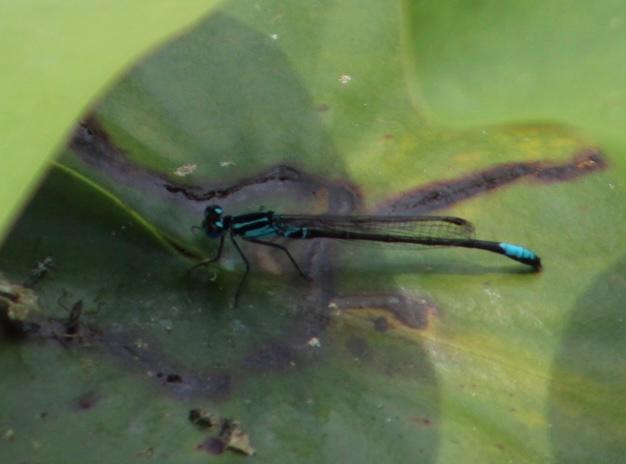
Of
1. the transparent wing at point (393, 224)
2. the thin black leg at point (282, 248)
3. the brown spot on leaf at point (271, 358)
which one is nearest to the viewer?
the brown spot on leaf at point (271, 358)

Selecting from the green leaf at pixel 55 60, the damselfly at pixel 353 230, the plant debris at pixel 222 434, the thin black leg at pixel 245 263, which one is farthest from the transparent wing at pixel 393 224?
the green leaf at pixel 55 60

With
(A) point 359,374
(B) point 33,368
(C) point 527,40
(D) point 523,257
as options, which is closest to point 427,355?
(A) point 359,374

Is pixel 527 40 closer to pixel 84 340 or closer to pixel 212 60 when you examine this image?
pixel 212 60

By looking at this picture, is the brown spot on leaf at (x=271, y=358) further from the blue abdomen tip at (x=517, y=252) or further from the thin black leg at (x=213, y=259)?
the blue abdomen tip at (x=517, y=252)

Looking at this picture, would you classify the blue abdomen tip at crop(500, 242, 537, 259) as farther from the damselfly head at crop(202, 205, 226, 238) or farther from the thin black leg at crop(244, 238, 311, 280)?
the damselfly head at crop(202, 205, 226, 238)

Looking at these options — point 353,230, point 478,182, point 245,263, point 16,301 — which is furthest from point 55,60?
point 478,182

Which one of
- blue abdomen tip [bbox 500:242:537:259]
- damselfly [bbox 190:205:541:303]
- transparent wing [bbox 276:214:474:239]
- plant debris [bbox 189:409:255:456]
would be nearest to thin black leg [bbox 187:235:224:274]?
damselfly [bbox 190:205:541:303]
